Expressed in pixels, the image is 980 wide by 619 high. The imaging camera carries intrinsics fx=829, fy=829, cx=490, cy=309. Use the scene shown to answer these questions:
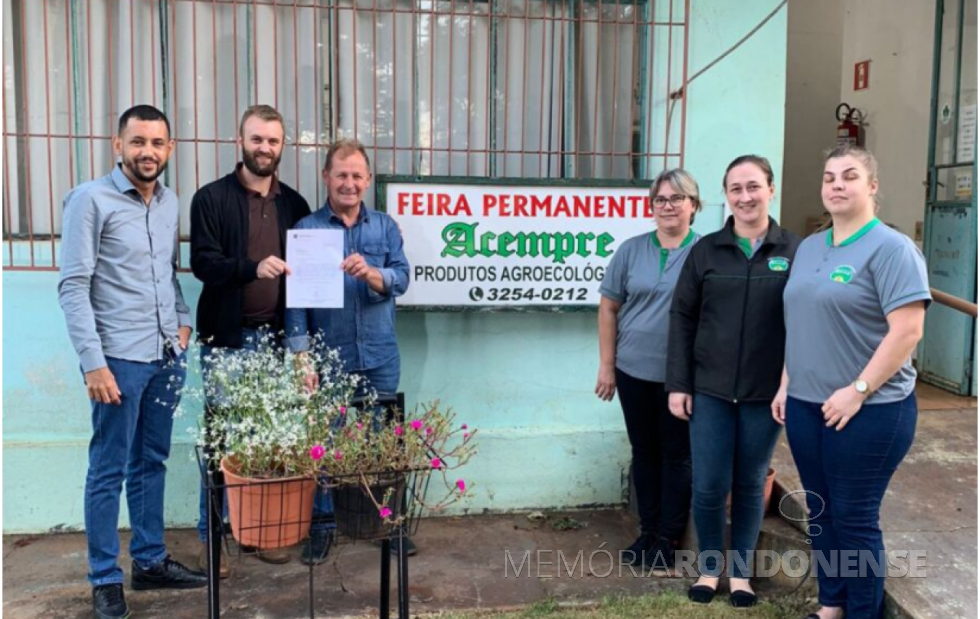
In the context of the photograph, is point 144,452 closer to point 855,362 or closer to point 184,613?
point 184,613

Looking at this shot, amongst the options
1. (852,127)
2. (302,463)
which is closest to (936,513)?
(302,463)

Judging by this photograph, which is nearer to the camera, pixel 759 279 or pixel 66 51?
pixel 759 279

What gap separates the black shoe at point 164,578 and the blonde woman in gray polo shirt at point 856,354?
2.54 meters

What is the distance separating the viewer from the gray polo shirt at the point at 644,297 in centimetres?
349

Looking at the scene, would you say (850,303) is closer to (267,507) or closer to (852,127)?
(267,507)

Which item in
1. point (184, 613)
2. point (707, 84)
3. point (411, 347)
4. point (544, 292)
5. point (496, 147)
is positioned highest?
point (707, 84)

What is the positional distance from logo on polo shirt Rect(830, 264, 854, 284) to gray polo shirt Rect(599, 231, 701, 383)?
0.71 m

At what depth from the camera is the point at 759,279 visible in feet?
10.2

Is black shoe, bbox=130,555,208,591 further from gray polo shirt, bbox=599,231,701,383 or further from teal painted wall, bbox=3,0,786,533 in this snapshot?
gray polo shirt, bbox=599,231,701,383

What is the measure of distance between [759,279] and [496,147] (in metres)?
1.76

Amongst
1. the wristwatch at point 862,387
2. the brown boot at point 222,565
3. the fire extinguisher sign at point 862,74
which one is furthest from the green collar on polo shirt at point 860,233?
the fire extinguisher sign at point 862,74

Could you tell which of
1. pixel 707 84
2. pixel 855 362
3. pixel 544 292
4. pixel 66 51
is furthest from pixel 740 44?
pixel 66 51

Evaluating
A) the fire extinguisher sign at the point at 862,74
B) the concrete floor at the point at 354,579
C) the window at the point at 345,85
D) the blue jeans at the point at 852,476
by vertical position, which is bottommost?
the concrete floor at the point at 354,579

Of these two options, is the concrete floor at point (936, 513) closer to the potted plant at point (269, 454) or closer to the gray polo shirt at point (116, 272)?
the potted plant at point (269, 454)
